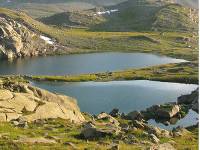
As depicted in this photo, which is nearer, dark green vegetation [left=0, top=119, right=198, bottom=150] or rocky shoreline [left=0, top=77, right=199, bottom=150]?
dark green vegetation [left=0, top=119, right=198, bottom=150]

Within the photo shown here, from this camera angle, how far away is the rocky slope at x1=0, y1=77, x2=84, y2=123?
170 feet

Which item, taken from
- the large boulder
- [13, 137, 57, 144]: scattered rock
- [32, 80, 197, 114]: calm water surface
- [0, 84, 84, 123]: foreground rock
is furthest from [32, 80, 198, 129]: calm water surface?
[13, 137, 57, 144]: scattered rock

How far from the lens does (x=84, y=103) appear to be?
130875 mm

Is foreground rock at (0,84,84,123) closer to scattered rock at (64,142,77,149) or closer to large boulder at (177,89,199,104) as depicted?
scattered rock at (64,142,77,149)

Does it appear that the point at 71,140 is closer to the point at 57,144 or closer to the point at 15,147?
the point at 57,144

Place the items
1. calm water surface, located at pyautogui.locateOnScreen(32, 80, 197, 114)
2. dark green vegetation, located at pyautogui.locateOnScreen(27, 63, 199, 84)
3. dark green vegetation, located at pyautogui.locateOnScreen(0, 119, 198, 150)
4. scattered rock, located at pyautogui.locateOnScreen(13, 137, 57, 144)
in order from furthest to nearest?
dark green vegetation, located at pyautogui.locateOnScreen(27, 63, 199, 84) → calm water surface, located at pyautogui.locateOnScreen(32, 80, 197, 114) → scattered rock, located at pyautogui.locateOnScreen(13, 137, 57, 144) → dark green vegetation, located at pyautogui.locateOnScreen(0, 119, 198, 150)

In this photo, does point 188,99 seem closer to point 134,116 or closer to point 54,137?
point 134,116

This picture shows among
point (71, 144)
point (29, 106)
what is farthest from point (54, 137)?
point (29, 106)

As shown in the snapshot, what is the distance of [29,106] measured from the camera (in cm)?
5556

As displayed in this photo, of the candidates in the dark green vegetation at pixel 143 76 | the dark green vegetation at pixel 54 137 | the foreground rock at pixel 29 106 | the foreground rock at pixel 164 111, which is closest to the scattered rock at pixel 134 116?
the foreground rock at pixel 164 111

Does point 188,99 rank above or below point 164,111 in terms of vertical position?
below

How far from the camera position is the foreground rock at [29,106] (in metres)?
51.7

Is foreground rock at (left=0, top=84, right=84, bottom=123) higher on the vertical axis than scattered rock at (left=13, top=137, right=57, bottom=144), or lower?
lower

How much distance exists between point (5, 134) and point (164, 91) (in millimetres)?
119305
